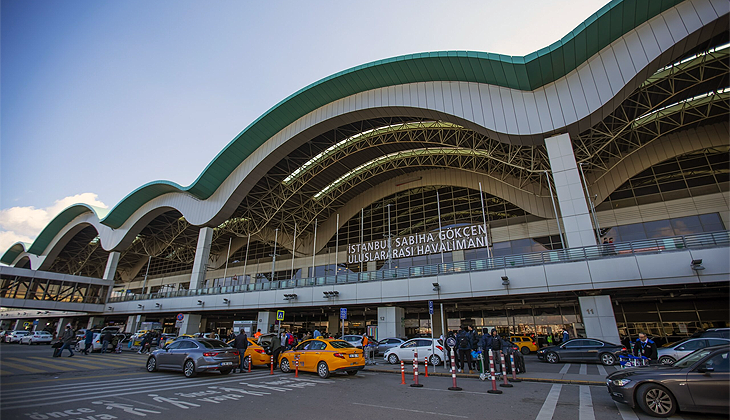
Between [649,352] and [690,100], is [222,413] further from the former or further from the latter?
[690,100]

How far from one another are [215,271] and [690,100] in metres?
56.9

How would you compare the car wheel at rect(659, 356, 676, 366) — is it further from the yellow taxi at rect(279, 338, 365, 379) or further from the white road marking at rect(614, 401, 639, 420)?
the yellow taxi at rect(279, 338, 365, 379)

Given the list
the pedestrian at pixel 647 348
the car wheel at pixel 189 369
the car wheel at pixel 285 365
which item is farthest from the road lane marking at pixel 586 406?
the car wheel at pixel 189 369

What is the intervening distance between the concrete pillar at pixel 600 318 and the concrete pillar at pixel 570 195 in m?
3.17

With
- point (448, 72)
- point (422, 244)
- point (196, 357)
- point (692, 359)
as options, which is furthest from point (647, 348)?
point (422, 244)

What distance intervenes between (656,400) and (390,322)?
66.0 ft

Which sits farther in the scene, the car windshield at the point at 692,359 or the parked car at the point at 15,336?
the parked car at the point at 15,336

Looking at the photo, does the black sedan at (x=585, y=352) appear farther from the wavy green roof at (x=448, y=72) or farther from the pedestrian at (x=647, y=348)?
the wavy green roof at (x=448, y=72)

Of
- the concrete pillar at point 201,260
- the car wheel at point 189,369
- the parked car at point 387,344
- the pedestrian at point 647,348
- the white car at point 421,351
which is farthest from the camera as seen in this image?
the concrete pillar at point 201,260

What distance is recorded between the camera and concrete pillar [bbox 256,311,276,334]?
3136 centimetres

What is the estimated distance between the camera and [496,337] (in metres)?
13.2

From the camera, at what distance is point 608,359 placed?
1605cm

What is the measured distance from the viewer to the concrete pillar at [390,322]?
25.6 m

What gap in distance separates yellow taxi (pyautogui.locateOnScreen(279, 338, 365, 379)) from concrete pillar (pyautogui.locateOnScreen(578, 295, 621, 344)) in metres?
13.4
